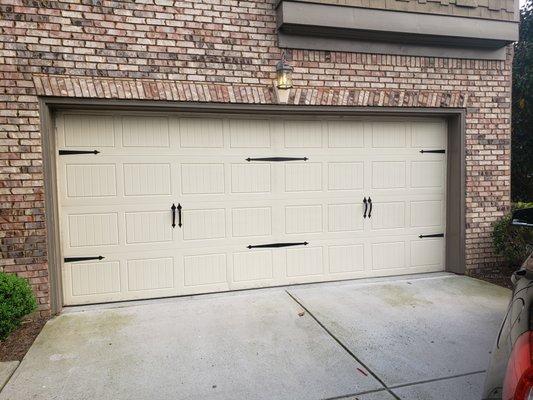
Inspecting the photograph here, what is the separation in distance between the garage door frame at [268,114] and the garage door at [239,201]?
4.9 inches

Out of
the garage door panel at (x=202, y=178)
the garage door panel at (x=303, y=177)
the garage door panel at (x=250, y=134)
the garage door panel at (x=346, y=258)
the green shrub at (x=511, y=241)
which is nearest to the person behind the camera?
the garage door panel at (x=202, y=178)

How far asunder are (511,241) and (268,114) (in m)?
3.65

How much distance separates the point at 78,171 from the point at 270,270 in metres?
2.57

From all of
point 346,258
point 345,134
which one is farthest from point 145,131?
point 346,258

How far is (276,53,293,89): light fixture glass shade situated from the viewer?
15.4ft

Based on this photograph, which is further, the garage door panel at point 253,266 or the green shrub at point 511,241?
the green shrub at point 511,241

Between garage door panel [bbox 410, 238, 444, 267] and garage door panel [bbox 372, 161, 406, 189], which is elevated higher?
garage door panel [bbox 372, 161, 406, 189]

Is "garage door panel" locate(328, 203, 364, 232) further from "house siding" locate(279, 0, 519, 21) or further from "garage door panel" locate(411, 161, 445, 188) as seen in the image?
"house siding" locate(279, 0, 519, 21)

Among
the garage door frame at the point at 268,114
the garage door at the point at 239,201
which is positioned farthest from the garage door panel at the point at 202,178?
the garage door frame at the point at 268,114

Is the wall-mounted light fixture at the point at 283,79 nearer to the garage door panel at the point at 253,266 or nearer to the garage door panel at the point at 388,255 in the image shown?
the garage door panel at the point at 253,266

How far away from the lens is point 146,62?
14.6 feet

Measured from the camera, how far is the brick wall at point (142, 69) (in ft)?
13.7

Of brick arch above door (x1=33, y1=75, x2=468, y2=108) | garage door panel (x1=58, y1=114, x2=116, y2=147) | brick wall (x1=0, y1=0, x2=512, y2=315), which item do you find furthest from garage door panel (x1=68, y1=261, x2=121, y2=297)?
brick arch above door (x1=33, y1=75, x2=468, y2=108)

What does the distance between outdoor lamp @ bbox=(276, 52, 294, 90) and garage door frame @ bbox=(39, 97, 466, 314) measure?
262 mm
